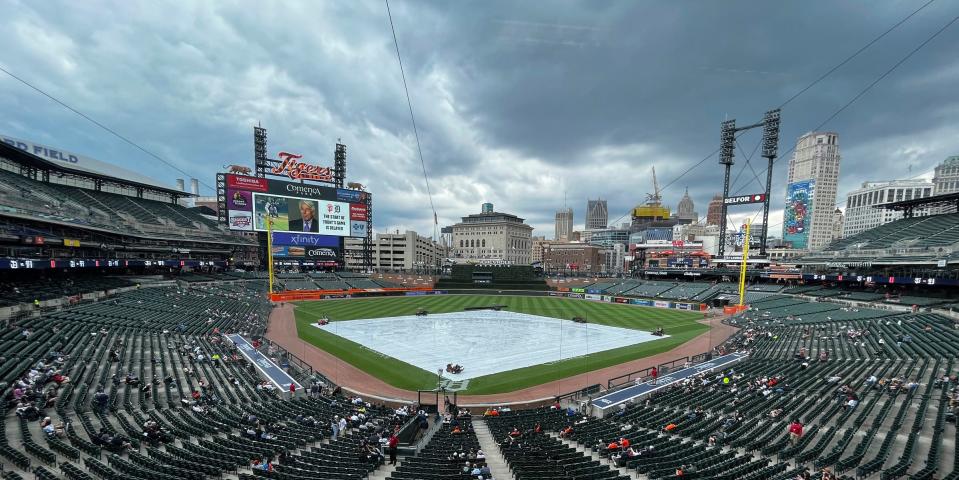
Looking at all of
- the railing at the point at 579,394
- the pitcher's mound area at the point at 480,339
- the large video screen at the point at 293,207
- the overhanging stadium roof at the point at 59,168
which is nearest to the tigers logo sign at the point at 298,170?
the large video screen at the point at 293,207

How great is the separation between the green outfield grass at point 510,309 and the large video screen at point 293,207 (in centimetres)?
2046

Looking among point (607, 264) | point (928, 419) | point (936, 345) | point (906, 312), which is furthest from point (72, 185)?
point (607, 264)

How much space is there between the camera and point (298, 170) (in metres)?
76.9

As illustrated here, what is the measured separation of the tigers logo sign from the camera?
7588cm

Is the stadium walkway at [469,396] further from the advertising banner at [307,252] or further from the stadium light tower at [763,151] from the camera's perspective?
the stadium light tower at [763,151]

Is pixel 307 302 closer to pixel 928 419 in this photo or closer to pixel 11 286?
pixel 11 286

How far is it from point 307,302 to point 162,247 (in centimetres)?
2407

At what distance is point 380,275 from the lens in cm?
9312

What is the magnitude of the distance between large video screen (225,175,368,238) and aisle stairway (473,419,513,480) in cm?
6066

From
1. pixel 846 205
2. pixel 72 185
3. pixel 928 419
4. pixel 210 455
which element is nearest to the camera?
pixel 210 455

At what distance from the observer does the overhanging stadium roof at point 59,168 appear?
4322cm

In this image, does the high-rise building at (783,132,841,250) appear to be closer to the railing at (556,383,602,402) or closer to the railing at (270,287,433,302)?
the railing at (270,287,433,302)

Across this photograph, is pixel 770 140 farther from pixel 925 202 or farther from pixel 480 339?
pixel 480 339

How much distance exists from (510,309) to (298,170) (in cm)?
5262
